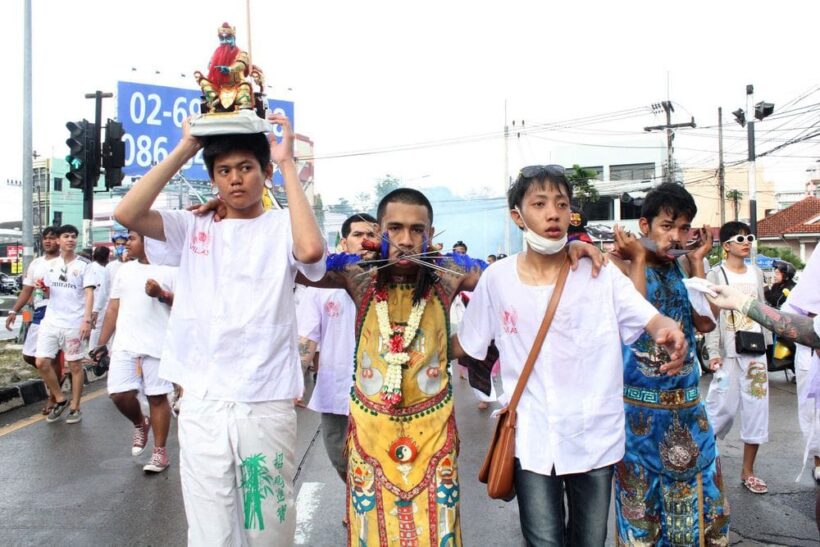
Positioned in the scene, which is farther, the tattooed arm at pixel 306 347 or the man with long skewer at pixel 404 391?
the tattooed arm at pixel 306 347

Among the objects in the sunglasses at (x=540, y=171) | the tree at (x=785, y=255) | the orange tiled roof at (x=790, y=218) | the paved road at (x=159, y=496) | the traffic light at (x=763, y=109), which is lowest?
the paved road at (x=159, y=496)

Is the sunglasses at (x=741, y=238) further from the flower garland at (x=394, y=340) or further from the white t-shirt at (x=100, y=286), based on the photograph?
the white t-shirt at (x=100, y=286)

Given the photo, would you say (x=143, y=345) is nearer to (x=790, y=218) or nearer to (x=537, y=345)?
(x=537, y=345)

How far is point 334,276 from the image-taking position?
10.3 ft

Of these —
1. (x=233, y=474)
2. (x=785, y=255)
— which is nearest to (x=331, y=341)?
(x=233, y=474)

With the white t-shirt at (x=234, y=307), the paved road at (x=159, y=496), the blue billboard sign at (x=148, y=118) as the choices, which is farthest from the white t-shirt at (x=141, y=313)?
the blue billboard sign at (x=148, y=118)

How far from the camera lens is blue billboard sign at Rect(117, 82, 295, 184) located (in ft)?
51.5

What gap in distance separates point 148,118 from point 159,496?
12.7 m

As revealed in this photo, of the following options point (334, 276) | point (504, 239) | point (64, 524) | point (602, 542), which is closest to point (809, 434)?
point (602, 542)

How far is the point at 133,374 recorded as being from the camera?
5949mm

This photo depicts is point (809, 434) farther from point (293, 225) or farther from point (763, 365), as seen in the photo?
point (293, 225)

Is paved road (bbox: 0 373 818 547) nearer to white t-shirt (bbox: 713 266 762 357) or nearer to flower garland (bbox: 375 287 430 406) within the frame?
white t-shirt (bbox: 713 266 762 357)

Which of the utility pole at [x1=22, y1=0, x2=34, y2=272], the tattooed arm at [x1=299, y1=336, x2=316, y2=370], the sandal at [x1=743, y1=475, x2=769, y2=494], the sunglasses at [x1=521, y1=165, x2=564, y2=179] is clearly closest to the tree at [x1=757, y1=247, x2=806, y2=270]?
the sandal at [x1=743, y1=475, x2=769, y2=494]

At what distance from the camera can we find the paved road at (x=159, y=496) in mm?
4410
